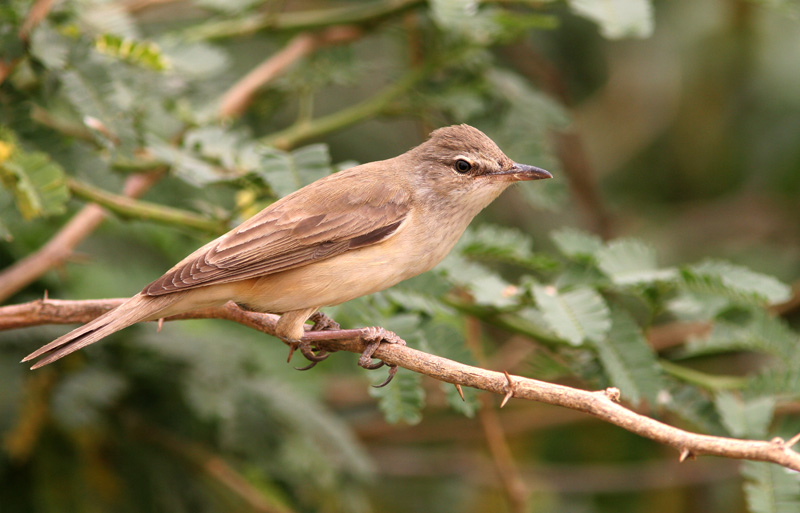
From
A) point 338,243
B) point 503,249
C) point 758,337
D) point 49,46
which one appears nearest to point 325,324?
point 338,243

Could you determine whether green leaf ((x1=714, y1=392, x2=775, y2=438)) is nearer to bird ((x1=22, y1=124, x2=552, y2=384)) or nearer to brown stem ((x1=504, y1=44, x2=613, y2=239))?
bird ((x1=22, y1=124, x2=552, y2=384))

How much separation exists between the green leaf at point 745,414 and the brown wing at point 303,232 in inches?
64.5

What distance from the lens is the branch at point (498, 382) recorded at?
2268 millimetres

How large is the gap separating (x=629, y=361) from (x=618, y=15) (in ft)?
5.85

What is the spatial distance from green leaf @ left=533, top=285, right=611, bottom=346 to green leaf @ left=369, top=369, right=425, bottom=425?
2.04 ft

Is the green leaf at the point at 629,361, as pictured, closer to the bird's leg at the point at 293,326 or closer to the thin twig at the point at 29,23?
the bird's leg at the point at 293,326

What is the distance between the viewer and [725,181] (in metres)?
6.70

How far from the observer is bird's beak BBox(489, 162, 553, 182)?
3.67 meters

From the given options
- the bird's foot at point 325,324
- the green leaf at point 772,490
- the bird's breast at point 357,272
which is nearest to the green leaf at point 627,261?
Answer: the bird's breast at point 357,272

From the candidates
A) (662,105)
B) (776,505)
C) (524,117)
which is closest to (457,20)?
(524,117)

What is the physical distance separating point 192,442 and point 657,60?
480 cm

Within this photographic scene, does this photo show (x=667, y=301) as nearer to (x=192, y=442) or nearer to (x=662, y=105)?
(x=192, y=442)

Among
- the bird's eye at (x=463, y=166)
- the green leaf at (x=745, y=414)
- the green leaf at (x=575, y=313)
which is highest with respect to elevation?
the bird's eye at (x=463, y=166)

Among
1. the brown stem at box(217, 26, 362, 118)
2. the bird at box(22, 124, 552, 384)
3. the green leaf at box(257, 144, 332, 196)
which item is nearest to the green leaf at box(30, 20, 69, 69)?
the green leaf at box(257, 144, 332, 196)
